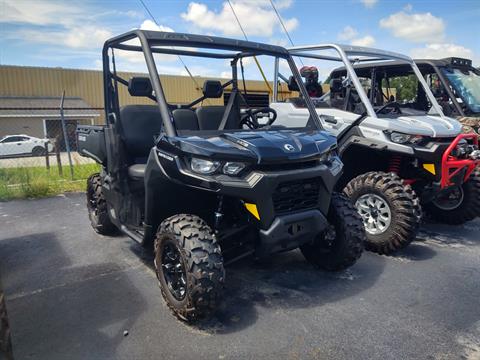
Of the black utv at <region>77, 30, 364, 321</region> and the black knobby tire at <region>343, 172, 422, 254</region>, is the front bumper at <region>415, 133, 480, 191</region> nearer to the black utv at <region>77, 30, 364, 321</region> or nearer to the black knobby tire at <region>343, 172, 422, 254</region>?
the black knobby tire at <region>343, 172, 422, 254</region>

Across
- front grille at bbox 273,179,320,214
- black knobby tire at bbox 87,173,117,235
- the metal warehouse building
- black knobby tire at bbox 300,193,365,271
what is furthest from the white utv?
the metal warehouse building

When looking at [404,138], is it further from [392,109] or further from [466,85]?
[466,85]

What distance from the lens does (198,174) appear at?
2.87 metres

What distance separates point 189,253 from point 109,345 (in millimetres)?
820

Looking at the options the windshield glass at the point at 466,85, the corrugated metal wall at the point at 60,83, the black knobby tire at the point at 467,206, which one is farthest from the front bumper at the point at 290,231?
the corrugated metal wall at the point at 60,83

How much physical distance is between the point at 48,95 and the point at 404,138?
29.5 m

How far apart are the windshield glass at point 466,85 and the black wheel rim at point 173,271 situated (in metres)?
5.91

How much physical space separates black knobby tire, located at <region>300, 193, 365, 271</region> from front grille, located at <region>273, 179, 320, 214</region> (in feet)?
1.62

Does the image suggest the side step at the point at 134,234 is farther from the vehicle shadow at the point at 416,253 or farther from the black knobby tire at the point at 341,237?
the vehicle shadow at the point at 416,253

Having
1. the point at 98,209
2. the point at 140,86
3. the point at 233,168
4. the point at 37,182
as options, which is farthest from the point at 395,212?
the point at 37,182

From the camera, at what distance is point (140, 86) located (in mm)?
3270

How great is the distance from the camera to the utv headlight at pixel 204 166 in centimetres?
286

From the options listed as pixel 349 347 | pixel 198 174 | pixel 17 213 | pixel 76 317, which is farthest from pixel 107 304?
pixel 17 213

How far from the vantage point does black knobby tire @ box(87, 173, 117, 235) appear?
5039mm
